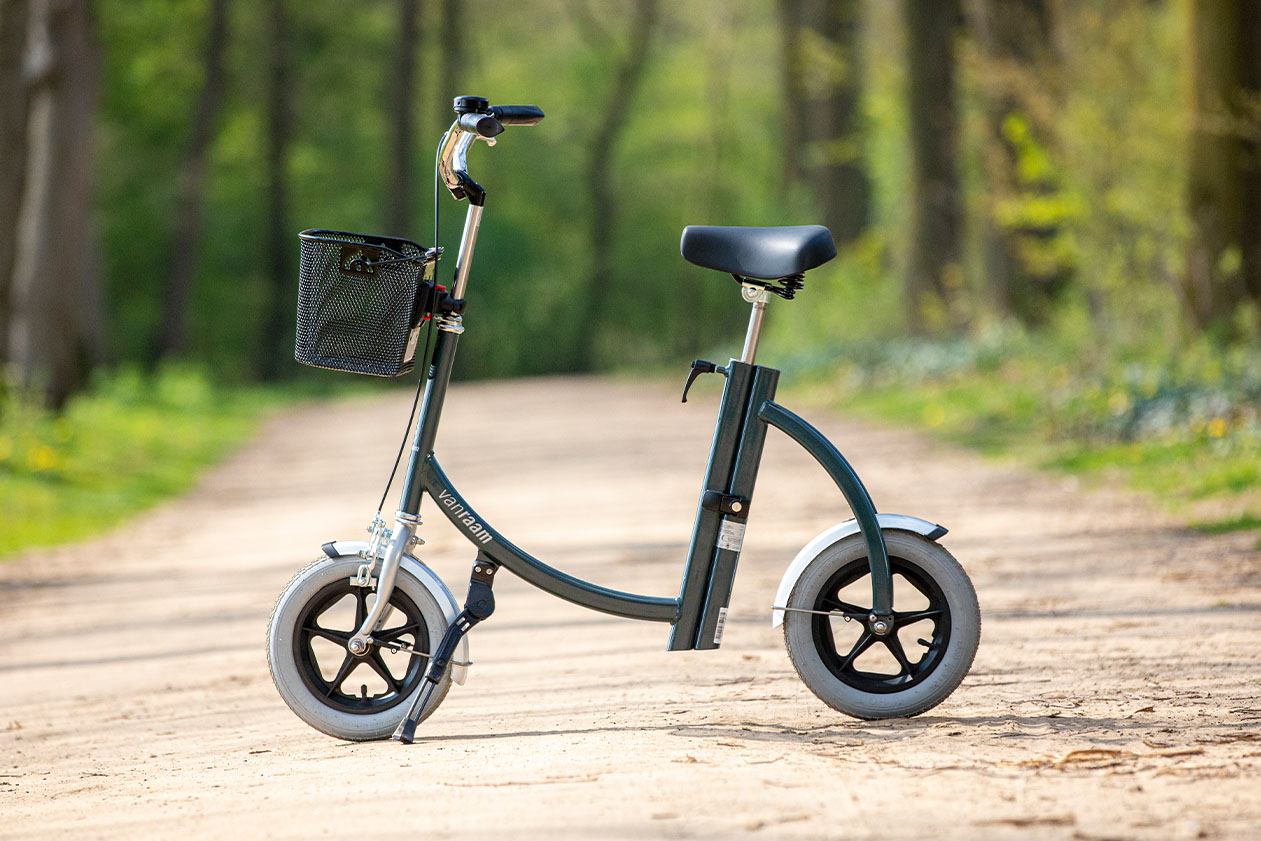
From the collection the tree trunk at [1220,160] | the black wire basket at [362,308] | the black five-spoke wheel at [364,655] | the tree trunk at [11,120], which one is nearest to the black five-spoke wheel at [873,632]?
the black five-spoke wheel at [364,655]

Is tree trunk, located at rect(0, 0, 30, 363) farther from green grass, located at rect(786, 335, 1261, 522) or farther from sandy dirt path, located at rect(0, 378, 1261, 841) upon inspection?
green grass, located at rect(786, 335, 1261, 522)

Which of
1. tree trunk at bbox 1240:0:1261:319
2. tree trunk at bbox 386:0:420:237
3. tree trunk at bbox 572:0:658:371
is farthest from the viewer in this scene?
tree trunk at bbox 572:0:658:371

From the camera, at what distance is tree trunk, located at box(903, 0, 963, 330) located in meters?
20.2

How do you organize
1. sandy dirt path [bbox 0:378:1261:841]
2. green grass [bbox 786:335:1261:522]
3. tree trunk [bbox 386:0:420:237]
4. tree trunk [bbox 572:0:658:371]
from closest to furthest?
sandy dirt path [bbox 0:378:1261:841] < green grass [bbox 786:335:1261:522] < tree trunk [bbox 386:0:420:237] < tree trunk [bbox 572:0:658:371]

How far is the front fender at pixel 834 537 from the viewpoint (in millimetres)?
4746

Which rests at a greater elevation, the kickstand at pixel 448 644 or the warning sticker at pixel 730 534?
the warning sticker at pixel 730 534

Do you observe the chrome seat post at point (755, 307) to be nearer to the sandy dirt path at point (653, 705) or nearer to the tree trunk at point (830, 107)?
the sandy dirt path at point (653, 705)

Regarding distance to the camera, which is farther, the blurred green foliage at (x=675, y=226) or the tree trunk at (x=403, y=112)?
the tree trunk at (x=403, y=112)

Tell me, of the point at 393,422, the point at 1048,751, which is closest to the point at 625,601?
the point at 1048,751

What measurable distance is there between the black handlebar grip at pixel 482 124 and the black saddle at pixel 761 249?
58 centimetres

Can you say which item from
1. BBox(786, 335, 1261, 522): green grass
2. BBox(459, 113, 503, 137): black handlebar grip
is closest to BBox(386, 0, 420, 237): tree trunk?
BBox(786, 335, 1261, 522): green grass

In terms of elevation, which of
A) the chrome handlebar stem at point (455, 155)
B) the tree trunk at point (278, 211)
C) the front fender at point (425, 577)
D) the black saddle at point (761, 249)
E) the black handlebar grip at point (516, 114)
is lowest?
the tree trunk at point (278, 211)

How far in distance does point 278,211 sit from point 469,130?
33.9 m

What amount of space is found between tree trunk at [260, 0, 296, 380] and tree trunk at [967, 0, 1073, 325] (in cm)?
2074
